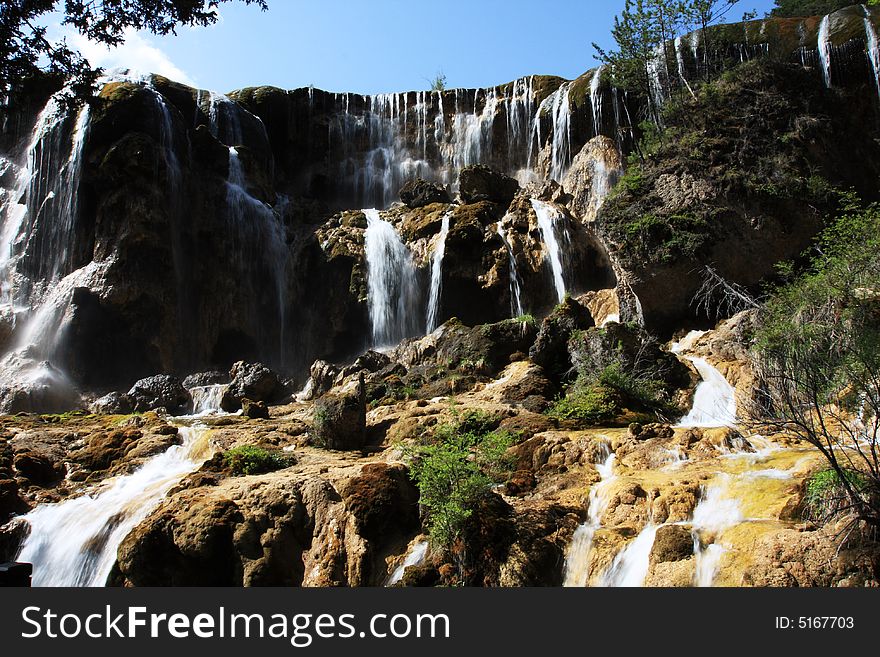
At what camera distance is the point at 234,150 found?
2981cm

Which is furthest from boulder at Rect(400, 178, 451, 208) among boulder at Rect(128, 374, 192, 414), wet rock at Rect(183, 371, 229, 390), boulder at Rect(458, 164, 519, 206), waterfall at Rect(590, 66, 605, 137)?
boulder at Rect(128, 374, 192, 414)

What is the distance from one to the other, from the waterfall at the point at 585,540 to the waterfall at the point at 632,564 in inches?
11.7

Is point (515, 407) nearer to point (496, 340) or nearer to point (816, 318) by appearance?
point (496, 340)

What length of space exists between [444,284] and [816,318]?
16.0 m

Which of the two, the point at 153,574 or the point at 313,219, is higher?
the point at 313,219

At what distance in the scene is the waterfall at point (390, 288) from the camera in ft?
82.5

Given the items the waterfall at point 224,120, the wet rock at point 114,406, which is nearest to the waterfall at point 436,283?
the wet rock at point 114,406

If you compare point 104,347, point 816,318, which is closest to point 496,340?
point 816,318

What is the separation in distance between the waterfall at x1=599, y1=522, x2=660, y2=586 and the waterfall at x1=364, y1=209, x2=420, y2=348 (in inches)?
704

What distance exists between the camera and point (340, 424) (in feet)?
44.7

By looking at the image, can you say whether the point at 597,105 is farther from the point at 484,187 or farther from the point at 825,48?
the point at 825,48

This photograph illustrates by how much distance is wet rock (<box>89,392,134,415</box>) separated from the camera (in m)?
19.1

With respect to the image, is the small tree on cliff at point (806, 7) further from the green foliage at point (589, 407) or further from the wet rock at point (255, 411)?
the wet rock at point (255, 411)
